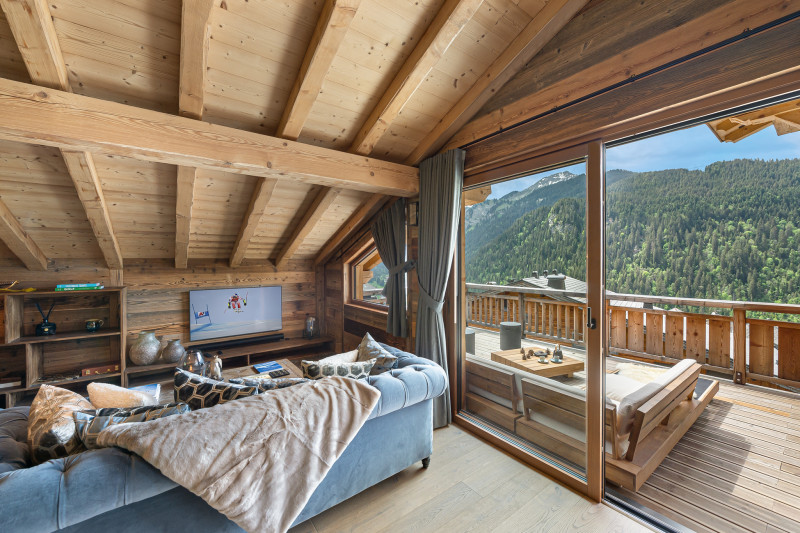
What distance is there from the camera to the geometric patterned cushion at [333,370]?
1918mm

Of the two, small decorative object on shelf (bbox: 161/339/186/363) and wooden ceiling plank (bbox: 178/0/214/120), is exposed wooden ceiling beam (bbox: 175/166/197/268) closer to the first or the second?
wooden ceiling plank (bbox: 178/0/214/120)

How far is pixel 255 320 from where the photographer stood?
4465 millimetres

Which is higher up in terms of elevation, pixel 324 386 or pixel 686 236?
pixel 686 236

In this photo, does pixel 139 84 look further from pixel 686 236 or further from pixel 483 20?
pixel 686 236

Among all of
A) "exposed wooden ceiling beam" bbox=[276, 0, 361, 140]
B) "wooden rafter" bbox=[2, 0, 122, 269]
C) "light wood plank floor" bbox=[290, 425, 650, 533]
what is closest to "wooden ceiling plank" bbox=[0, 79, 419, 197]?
"wooden rafter" bbox=[2, 0, 122, 269]

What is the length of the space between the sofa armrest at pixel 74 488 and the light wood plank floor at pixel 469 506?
0.87 metres

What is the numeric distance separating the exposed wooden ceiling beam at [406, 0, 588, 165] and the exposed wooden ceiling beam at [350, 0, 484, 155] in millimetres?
412

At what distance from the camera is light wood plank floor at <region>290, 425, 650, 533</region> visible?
1.75 meters

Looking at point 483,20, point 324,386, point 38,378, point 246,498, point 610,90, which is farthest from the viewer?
point 38,378

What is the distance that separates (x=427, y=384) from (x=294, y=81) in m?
2.10

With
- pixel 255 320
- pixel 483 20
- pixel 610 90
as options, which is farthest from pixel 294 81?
pixel 255 320

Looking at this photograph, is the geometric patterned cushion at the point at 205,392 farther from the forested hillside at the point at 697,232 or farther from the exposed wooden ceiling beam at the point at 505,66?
the exposed wooden ceiling beam at the point at 505,66

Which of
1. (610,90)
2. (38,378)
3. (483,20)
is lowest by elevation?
(38,378)

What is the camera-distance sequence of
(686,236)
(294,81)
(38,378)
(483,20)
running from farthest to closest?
(38,378) → (686,236) → (294,81) → (483,20)
